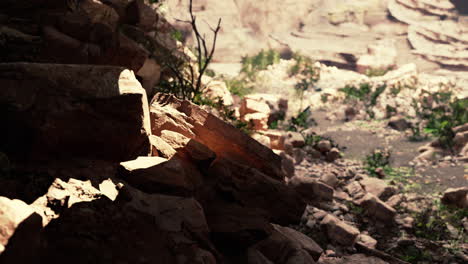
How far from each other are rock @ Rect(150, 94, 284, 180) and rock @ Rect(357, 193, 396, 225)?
10.7ft

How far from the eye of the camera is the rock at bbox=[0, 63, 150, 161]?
282cm

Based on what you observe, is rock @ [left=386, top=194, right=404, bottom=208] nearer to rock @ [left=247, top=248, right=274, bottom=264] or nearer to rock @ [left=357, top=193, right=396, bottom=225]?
rock @ [left=357, top=193, right=396, bottom=225]

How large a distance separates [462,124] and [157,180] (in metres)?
12.1

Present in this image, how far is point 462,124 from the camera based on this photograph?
40.2 ft

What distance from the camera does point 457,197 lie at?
23.9 ft

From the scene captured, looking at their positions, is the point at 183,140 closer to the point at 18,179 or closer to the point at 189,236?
the point at 189,236

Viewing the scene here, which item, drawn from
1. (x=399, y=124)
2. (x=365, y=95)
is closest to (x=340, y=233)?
(x=399, y=124)

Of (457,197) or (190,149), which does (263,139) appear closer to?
(457,197)

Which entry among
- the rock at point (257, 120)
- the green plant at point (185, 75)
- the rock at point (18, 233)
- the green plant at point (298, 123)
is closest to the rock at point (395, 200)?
the rock at point (257, 120)

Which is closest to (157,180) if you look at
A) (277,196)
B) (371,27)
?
(277,196)

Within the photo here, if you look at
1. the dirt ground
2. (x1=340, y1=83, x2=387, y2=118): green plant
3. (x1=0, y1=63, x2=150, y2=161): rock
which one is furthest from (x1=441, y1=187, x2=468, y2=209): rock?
(x1=340, y1=83, x2=387, y2=118): green plant

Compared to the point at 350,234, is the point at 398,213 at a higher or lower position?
lower

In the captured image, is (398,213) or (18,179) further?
(398,213)

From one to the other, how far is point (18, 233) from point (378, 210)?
611 centimetres
